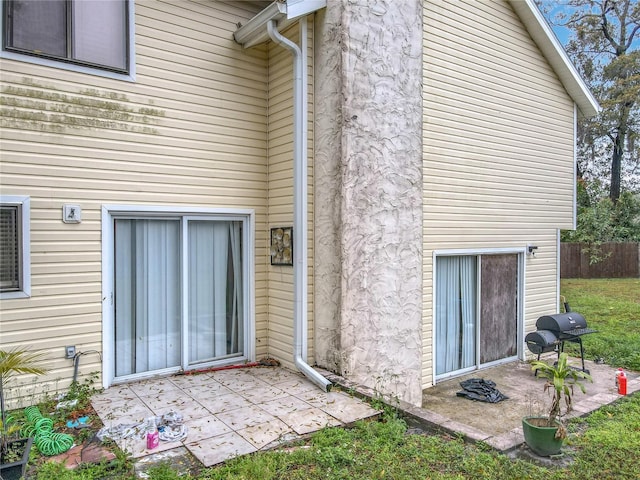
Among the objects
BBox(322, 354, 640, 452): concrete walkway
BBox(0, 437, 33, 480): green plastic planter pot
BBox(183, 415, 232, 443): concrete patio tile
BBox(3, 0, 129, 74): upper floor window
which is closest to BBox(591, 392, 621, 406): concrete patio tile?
BBox(322, 354, 640, 452): concrete walkway

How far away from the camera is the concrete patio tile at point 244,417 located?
4.05m

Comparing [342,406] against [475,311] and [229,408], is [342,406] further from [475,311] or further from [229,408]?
[475,311]

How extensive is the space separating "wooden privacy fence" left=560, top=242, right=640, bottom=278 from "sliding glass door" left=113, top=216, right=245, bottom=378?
19.5 m

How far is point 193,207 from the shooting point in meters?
5.50

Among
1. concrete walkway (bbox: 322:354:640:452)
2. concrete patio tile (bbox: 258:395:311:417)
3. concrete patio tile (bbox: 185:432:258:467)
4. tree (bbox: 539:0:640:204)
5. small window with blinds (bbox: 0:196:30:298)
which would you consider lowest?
concrete walkway (bbox: 322:354:640:452)

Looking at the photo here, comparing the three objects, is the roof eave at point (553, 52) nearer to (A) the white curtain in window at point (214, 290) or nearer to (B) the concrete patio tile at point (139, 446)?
(A) the white curtain in window at point (214, 290)

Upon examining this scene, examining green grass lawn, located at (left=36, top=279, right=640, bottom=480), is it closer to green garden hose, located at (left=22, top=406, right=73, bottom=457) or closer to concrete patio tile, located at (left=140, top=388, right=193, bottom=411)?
green garden hose, located at (left=22, top=406, right=73, bottom=457)

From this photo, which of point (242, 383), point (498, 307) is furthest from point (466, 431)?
point (498, 307)

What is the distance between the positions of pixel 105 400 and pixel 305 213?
9.87ft

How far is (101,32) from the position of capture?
16.1 ft

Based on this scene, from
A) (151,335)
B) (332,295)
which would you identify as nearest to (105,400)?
(151,335)

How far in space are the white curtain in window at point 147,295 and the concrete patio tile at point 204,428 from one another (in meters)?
1.54

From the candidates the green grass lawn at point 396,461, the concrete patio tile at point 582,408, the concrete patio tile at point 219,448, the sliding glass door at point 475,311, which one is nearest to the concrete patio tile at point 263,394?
the concrete patio tile at point 219,448

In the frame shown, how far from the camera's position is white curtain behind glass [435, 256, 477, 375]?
24.9 ft
